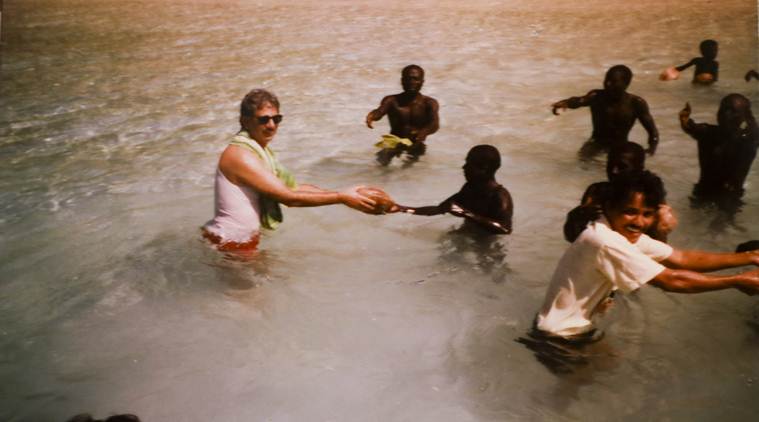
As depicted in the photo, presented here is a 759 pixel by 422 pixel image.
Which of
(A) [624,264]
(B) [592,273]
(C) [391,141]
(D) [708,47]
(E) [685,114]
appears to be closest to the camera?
(A) [624,264]

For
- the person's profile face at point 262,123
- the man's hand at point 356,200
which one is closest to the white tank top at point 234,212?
the person's profile face at point 262,123

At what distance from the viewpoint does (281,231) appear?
5.49 metres

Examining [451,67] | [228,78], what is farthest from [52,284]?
[451,67]

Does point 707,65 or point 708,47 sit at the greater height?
point 708,47

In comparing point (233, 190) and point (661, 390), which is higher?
point (233, 190)

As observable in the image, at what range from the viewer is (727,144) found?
5133 millimetres

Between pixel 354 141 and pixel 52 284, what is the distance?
397 cm

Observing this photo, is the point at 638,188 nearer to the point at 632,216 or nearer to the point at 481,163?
the point at 632,216

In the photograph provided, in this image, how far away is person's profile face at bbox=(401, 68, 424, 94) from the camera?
250 inches

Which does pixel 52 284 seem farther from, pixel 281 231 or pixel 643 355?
pixel 643 355

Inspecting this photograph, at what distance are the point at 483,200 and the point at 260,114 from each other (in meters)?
1.74

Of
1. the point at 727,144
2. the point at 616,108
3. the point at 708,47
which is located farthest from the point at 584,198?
the point at 708,47

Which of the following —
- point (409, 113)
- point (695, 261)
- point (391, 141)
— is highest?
point (695, 261)

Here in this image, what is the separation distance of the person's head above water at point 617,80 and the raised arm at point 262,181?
3205 millimetres
